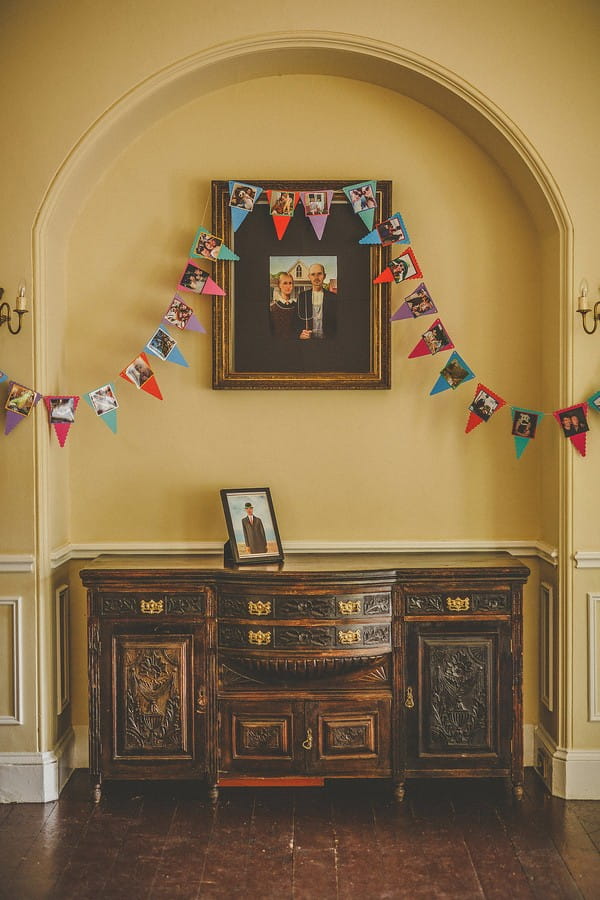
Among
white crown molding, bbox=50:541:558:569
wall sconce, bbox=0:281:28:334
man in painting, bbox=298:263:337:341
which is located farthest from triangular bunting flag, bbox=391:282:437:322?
wall sconce, bbox=0:281:28:334

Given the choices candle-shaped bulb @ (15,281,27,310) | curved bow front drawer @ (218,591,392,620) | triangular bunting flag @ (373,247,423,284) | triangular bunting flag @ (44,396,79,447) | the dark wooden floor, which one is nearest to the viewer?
the dark wooden floor

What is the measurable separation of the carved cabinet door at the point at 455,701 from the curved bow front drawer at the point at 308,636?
6.7 inches

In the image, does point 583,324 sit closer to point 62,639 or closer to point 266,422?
point 266,422

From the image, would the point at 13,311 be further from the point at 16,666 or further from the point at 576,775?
the point at 576,775

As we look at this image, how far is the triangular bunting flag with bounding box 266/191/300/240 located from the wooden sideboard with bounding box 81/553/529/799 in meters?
1.39

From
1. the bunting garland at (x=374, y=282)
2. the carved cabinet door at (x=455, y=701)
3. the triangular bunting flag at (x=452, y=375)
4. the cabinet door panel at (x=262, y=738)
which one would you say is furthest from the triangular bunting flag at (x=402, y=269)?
the cabinet door panel at (x=262, y=738)

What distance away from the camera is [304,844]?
107 inches

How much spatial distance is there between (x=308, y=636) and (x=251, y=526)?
0.50 m

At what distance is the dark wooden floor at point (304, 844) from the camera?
2.48 meters

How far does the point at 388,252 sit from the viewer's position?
3355 mm

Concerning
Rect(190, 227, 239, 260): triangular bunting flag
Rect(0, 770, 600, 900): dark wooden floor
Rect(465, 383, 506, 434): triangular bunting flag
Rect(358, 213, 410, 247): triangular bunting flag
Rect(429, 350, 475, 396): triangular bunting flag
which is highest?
Rect(358, 213, 410, 247): triangular bunting flag

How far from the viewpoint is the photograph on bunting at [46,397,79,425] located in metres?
3.18

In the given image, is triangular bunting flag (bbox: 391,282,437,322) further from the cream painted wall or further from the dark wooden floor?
the dark wooden floor

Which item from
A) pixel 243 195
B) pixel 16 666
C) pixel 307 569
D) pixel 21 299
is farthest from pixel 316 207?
pixel 16 666
